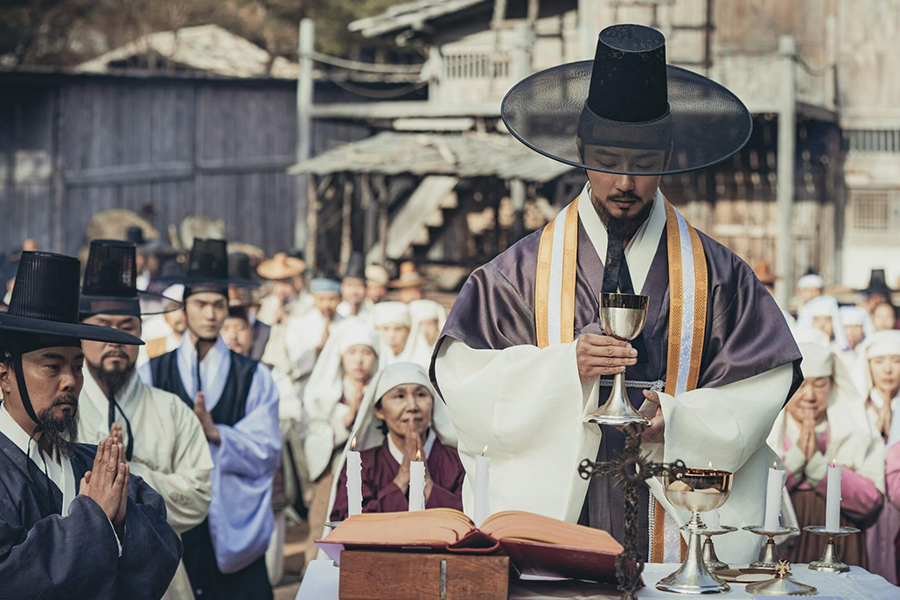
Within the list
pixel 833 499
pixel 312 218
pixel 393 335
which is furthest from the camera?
pixel 312 218

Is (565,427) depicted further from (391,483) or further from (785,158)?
(785,158)

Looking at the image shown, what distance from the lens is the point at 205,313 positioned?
23.3 feet

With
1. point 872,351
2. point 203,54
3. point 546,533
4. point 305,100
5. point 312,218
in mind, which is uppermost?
point 203,54

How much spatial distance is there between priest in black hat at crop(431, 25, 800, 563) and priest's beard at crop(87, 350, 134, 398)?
2130mm

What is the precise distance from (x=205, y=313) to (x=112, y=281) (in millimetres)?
944

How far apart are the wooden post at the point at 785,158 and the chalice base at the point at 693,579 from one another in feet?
47.0

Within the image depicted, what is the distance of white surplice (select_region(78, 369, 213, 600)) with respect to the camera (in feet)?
18.7

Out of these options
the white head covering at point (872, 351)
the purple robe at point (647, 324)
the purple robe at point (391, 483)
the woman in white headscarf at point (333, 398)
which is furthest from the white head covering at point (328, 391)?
the purple robe at point (647, 324)

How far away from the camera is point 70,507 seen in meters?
3.72

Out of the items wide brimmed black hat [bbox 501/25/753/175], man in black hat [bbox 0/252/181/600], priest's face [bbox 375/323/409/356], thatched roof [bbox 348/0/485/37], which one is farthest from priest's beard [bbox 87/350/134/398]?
thatched roof [bbox 348/0/485/37]

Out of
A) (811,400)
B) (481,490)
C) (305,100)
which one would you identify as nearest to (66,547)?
(481,490)

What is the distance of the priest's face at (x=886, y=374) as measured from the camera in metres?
8.05

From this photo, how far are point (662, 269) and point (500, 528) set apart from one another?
4.53 feet

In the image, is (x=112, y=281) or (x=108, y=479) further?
(x=112, y=281)
